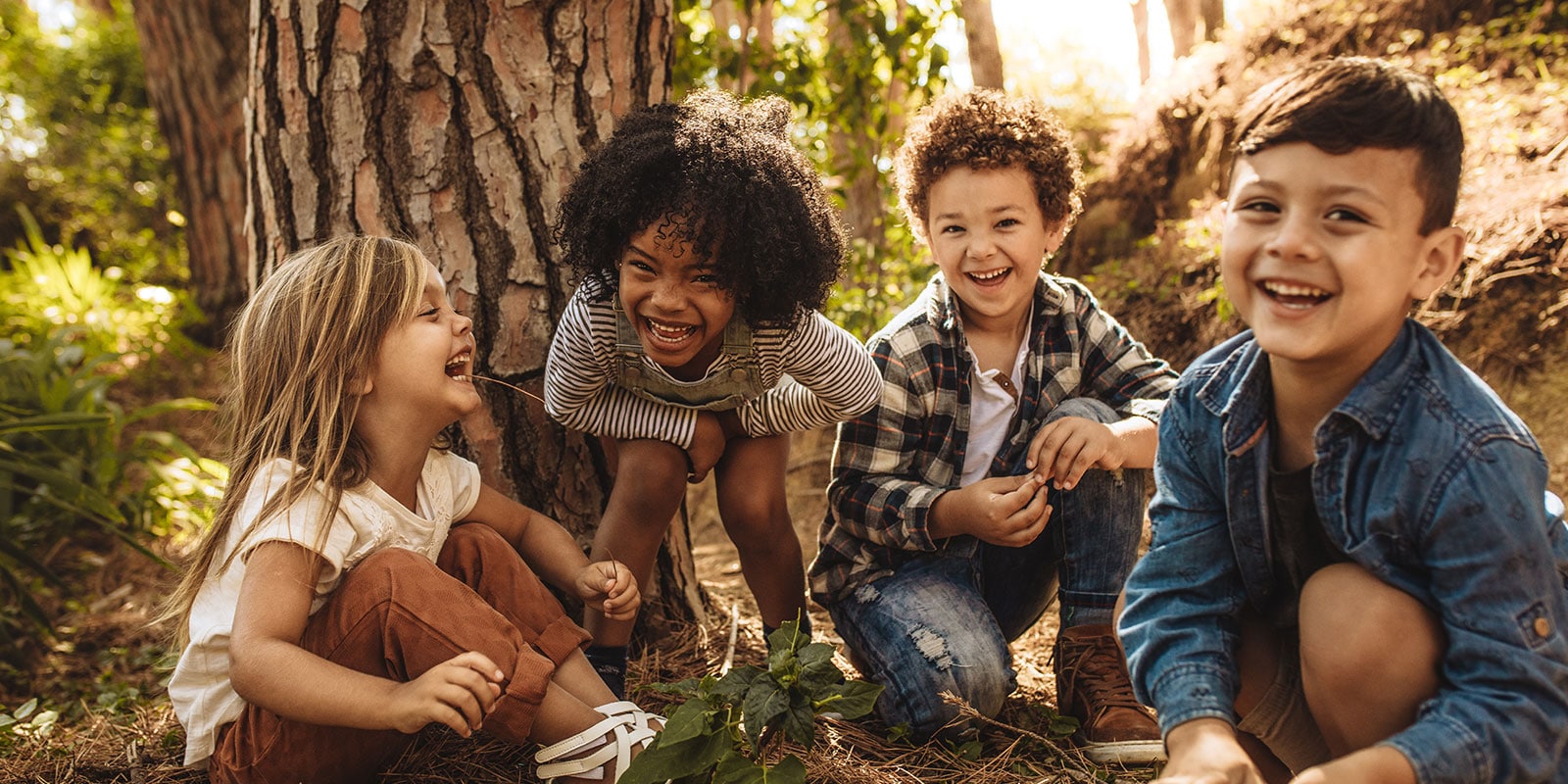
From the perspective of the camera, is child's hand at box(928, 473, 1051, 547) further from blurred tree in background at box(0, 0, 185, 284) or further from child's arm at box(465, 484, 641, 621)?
blurred tree in background at box(0, 0, 185, 284)

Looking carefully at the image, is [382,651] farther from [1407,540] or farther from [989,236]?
[1407,540]

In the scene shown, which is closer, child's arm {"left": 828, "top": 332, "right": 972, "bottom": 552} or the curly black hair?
the curly black hair

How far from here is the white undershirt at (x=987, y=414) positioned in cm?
240

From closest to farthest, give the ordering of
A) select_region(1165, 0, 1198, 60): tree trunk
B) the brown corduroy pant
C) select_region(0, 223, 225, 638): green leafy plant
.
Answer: the brown corduroy pant, select_region(0, 223, 225, 638): green leafy plant, select_region(1165, 0, 1198, 60): tree trunk

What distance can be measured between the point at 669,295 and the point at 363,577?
2.48ft

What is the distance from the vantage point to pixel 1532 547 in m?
1.31

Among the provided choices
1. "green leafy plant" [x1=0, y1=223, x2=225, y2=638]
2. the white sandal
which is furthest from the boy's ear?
"green leafy plant" [x1=0, y1=223, x2=225, y2=638]

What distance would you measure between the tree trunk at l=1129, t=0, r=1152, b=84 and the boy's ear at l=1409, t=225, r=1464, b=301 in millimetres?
5414

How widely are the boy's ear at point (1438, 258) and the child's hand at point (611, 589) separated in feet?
4.71

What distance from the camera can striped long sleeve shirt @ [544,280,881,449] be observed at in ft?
7.34

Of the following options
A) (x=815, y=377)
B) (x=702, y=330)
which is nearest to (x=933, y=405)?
(x=815, y=377)

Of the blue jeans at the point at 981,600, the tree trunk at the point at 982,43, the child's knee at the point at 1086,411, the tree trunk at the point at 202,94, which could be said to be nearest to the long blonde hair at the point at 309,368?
the blue jeans at the point at 981,600

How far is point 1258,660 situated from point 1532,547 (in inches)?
16.8

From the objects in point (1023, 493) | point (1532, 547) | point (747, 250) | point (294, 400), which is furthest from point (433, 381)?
point (1532, 547)
